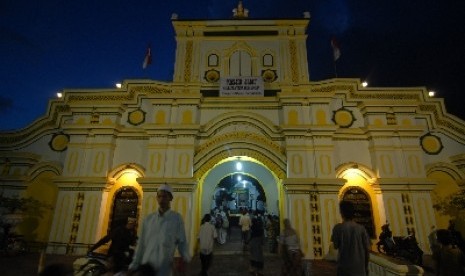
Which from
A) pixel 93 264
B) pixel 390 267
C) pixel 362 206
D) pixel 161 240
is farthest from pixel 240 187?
pixel 161 240

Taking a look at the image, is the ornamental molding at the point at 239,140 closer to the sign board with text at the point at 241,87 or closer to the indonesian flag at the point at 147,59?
the sign board with text at the point at 241,87

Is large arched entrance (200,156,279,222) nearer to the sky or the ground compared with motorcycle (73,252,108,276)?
nearer to the sky

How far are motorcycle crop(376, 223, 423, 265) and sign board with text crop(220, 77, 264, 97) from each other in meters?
7.44

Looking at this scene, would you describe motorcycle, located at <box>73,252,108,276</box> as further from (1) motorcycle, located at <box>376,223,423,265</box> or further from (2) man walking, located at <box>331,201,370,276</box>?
(1) motorcycle, located at <box>376,223,423,265</box>

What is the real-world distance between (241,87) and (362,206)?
7.36 metres

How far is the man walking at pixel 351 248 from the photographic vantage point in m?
3.77

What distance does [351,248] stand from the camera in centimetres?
384

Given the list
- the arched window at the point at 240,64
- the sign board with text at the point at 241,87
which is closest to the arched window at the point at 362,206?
the sign board with text at the point at 241,87

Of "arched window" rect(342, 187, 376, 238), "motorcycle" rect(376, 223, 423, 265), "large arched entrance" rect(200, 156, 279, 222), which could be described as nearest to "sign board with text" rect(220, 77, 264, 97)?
"large arched entrance" rect(200, 156, 279, 222)

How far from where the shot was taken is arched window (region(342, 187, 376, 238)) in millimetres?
11170

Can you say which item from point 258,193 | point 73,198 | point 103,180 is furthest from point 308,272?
point 258,193

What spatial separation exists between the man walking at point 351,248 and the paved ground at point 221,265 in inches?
179

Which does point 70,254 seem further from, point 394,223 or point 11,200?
point 394,223

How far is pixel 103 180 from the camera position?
11383 millimetres
